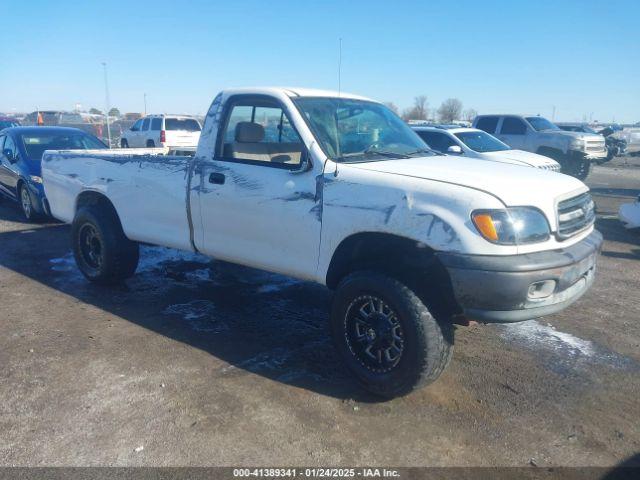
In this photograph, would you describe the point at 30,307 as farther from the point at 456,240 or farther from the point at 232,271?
the point at 456,240

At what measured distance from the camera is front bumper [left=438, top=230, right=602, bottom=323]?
300 cm

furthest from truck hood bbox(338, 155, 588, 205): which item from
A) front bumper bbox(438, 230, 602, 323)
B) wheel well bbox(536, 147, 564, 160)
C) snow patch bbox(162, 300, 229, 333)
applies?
wheel well bbox(536, 147, 564, 160)

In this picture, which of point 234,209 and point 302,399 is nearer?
point 302,399

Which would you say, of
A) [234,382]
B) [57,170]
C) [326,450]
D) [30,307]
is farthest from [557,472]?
[57,170]

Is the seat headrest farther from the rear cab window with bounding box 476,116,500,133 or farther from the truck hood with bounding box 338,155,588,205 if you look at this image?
the rear cab window with bounding box 476,116,500,133

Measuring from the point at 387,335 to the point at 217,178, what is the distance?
190 cm

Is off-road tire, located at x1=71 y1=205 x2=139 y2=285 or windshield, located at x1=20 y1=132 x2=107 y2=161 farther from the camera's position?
windshield, located at x1=20 y1=132 x2=107 y2=161

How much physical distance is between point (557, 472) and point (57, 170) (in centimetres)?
570

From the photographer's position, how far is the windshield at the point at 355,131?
388 centimetres

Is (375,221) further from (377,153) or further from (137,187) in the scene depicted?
(137,187)

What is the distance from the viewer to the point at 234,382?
3.70m

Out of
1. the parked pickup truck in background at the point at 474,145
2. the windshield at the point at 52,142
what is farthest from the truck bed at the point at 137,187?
the parked pickup truck in background at the point at 474,145

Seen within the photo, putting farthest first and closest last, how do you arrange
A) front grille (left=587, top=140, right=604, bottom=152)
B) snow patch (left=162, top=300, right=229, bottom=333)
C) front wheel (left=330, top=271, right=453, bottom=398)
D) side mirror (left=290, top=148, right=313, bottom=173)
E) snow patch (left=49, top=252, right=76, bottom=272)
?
front grille (left=587, top=140, right=604, bottom=152), snow patch (left=49, top=252, right=76, bottom=272), snow patch (left=162, top=300, right=229, bottom=333), side mirror (left=290, top=148, right=313, bottom=173), front wheel (left=330, top=271, right=453, bottom=398)

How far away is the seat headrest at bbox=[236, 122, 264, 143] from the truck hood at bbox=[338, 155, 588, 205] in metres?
0.85
